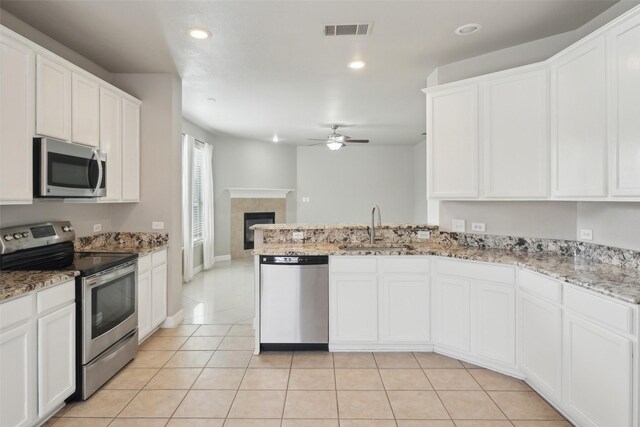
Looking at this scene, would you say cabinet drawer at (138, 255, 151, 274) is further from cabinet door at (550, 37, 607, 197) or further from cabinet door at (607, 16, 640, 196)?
cabinet door at (607, 16, 640, 196)

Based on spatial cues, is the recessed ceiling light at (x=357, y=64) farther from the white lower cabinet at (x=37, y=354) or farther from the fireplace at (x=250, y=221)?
the fireplace at (x=250, y=221)

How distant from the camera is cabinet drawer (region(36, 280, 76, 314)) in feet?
7.12

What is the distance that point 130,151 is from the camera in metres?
3.79

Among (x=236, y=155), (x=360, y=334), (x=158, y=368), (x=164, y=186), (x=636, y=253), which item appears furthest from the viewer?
(x=236, y=155)

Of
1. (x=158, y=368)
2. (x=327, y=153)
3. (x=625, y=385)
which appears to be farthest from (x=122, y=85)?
(x=327, y=153)

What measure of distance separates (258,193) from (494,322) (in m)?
6.49

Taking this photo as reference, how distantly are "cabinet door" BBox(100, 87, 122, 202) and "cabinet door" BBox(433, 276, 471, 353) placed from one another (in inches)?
123

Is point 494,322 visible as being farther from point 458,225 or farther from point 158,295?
point 158,295

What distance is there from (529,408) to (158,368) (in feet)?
9.25

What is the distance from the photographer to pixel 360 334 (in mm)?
3303

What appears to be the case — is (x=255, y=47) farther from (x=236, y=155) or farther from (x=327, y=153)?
(x=327, y=153)

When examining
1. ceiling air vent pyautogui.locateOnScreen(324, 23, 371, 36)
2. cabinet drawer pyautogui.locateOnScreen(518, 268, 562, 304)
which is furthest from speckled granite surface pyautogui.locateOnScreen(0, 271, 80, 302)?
cabinet drawer pyautogui.locateOnScreen(518, 268, 562, 304)

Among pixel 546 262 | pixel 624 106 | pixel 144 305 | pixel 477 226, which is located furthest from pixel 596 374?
pixel 144 305

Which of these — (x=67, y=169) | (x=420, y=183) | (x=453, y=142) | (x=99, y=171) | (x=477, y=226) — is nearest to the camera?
(x=67, y=169)
